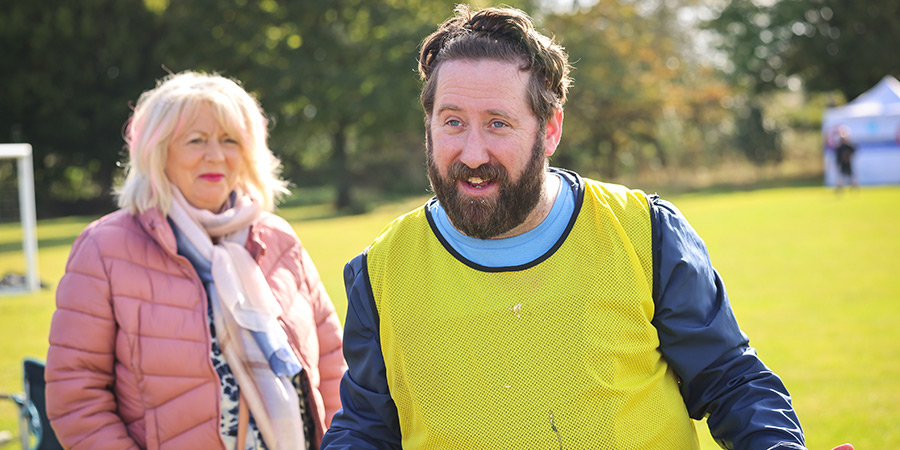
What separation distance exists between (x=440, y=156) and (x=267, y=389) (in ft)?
4.06

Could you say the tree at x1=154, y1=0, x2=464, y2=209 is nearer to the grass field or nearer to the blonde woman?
the grass field

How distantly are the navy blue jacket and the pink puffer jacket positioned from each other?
0.78 meters

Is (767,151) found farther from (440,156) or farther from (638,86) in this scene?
(440,156)

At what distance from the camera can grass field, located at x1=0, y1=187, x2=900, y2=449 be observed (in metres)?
5.90

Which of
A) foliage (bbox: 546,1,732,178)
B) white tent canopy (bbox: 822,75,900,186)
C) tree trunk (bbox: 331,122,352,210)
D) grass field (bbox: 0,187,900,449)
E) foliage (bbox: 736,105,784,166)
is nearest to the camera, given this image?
grass field (bbox: 0,187,900,449)

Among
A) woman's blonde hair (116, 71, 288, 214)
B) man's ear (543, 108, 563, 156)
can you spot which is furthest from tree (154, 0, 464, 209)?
man's ear (543, 108, 563, 156)

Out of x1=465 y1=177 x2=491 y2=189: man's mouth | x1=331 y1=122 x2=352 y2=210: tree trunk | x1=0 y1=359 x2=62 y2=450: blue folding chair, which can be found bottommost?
x1=331 y1=122 x2=352 y2=210: tree trunk

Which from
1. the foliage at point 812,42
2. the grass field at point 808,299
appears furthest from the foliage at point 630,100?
the grass field at point 808,299

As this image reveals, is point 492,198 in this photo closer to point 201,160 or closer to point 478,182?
point 478,182

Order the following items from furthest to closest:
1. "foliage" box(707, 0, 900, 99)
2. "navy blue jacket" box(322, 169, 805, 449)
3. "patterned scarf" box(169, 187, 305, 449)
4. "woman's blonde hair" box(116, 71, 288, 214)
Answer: "foliage" box(707, 0, 900, 99)
"woman's blonde hair" box(116, 71, 288, 214)
"patterned scarf" box(169, 187, 305, 449)
"navy blue jacket" box(322, 169, 805, 449)

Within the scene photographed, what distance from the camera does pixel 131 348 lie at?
2.83 m

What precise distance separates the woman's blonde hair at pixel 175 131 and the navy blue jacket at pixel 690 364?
122cm

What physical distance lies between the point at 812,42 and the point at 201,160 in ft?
126

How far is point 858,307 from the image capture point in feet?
29.6
